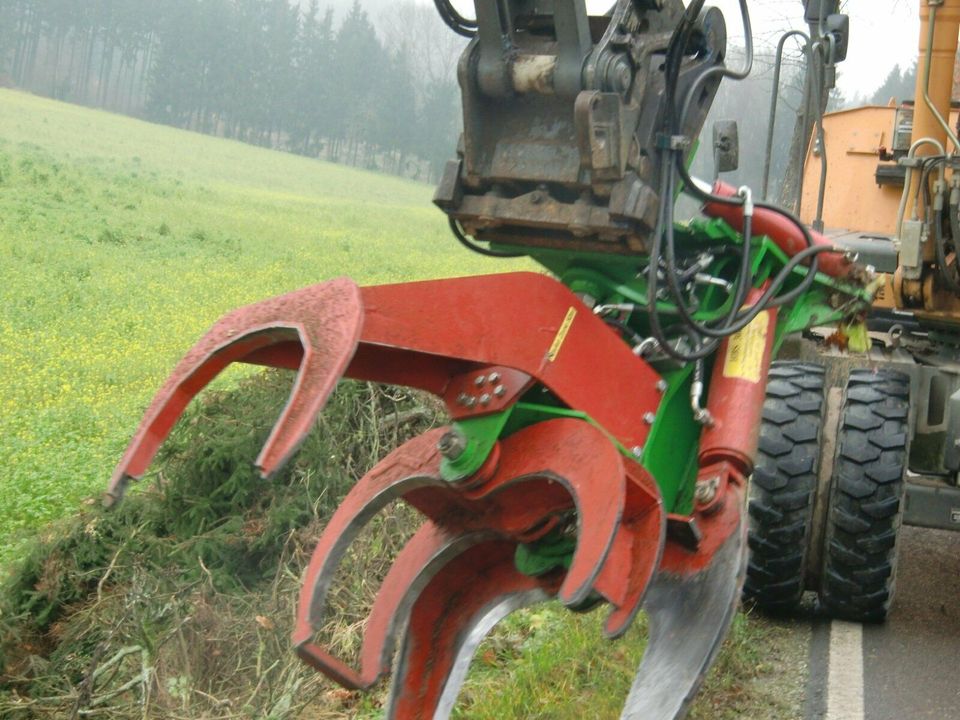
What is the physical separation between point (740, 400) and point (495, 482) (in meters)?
0.88

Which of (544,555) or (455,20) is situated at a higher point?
(455,20)

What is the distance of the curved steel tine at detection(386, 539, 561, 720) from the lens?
4.09 m

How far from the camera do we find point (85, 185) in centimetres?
2883

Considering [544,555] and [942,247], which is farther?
[942,247]

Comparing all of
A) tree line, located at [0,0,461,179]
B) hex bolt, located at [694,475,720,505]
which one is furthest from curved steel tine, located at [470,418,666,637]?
tree line, located at [0,0,461,179]

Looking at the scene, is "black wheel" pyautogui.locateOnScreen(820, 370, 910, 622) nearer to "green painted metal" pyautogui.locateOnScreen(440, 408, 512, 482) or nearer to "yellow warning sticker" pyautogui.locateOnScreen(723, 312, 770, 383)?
"yellow warning sticker" pyautogui.locateOnScreen(723, 312, 770, 383)

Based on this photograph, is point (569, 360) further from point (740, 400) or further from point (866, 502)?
point (866, 502)

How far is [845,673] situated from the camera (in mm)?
5996

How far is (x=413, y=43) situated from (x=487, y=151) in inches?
3039

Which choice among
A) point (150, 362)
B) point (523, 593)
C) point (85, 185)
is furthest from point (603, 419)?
point (85, 185)

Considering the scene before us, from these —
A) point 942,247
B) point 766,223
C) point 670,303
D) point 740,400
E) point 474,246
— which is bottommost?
point 740,400

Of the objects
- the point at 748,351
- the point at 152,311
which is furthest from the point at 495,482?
the point at 152,311

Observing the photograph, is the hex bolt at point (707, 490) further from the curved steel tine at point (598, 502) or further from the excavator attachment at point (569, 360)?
the curved steel tine at point (598, 502)

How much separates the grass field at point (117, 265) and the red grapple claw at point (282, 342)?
512cm
